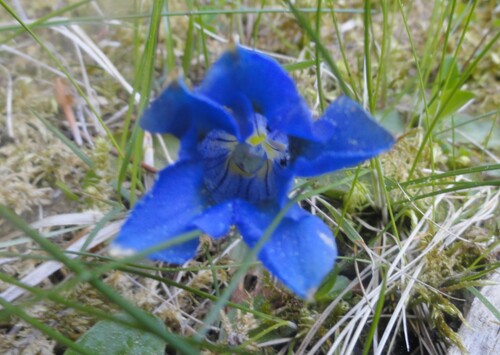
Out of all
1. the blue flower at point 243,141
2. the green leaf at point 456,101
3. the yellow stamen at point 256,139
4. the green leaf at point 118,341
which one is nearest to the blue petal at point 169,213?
the blue flower at point 243,141

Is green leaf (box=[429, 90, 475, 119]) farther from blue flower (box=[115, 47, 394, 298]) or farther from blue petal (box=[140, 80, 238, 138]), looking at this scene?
blue petal (box=[140, 80, 238, 138])

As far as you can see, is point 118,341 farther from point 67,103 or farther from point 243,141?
point 67,103

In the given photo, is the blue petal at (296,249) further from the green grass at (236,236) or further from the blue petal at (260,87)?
the blue petal at (260,87)

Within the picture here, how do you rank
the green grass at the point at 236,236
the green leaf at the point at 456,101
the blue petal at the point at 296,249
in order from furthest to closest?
→ the green leaf at the point at 456,101 < the green grass at the point at 236,236 < the blue petal at the point at 296,249

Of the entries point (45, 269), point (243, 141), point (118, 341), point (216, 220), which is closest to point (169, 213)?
point (216, 220)

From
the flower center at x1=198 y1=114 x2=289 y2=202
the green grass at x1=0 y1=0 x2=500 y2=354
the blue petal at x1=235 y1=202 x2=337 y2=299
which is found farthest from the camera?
the green grass at x1=0 y1=0 x2=500 y2=354

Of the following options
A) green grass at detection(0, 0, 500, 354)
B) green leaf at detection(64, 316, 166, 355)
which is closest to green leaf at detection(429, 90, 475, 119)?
green grass at detection(0, 0, 500, 354)
